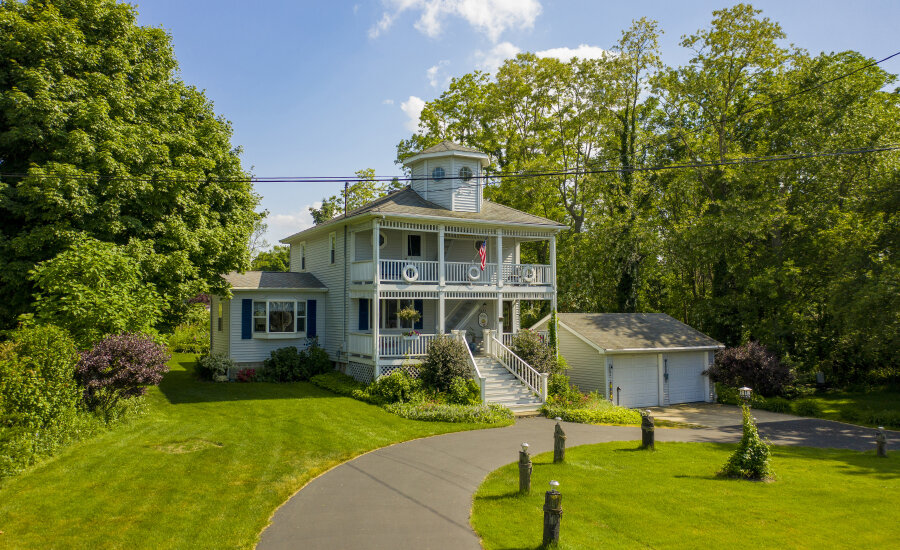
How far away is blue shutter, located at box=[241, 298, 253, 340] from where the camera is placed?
911 inches

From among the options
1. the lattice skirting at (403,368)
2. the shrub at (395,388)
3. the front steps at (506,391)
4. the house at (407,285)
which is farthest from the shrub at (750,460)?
the lattice skirting at (403,368)

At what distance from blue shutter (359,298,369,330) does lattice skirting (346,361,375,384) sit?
5.60 feet

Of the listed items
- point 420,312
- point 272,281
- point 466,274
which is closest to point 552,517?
point 466,274

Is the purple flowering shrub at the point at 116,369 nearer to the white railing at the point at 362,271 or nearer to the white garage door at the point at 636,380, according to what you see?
the white railing at the point at 362,271

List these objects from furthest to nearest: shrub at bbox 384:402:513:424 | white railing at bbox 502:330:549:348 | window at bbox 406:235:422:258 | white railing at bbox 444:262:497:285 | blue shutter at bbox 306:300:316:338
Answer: blue shutter at bbox 306:300:316:338 < window at bbox 406:235:422:258 < white railing at bbox 502:330:549:348 < white railing at bbox 444:262:497:285 < shrub at bbox 384:402:513:424

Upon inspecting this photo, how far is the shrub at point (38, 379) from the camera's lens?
34.1 feet

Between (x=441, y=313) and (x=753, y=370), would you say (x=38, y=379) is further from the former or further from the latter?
(x=753, y=370)

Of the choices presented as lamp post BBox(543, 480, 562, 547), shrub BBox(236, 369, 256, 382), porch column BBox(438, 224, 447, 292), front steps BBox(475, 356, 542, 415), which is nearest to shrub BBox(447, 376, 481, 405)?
front steps BBox(475, 356, 542, 415)

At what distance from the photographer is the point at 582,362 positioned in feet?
73.9

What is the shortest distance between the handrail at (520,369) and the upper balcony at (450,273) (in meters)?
2.63

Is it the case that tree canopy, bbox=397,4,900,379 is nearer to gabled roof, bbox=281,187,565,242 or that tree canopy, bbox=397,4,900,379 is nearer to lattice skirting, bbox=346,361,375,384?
gabled roof, bbox=281,187,565,242

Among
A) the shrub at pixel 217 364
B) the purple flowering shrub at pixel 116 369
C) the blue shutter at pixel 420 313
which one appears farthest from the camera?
the blue shutter at pixel 420 313

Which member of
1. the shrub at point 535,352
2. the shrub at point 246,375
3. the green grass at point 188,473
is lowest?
the green grass at point 188,473

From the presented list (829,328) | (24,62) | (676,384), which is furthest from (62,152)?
(829,328)
